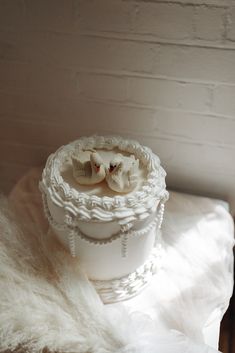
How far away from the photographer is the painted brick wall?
91 centimetres

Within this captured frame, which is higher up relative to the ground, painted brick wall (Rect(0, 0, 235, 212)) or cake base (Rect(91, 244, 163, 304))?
painted brick wall (Rect(0, 0, 235, 212))

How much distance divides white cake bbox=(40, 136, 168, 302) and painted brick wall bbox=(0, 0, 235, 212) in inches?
6.6

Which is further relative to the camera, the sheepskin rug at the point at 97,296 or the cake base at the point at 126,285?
the cake base at the point at 126,285

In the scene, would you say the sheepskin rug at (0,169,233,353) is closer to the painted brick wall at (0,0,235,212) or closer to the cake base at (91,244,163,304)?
the cake base at (91,244,163,304)

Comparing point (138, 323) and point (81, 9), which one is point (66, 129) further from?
point (138, 323)

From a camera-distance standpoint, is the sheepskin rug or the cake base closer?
the sheepskin rug

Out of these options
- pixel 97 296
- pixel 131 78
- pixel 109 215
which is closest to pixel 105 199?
pixel 109 215

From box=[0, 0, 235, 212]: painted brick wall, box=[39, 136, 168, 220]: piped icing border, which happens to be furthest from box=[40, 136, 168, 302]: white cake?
box=[0, 0, 235, 212]: painted brick wall

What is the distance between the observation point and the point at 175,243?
40.4 inches

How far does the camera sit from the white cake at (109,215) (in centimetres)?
80

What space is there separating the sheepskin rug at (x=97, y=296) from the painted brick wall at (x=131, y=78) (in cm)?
19

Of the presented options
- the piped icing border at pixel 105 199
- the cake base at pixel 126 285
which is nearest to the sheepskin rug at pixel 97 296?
the cake base at pixel 126 285

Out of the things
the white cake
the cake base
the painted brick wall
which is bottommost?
the cake base

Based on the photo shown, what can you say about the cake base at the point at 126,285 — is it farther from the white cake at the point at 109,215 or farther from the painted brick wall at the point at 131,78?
the painted brick wall at the point at 131,78
